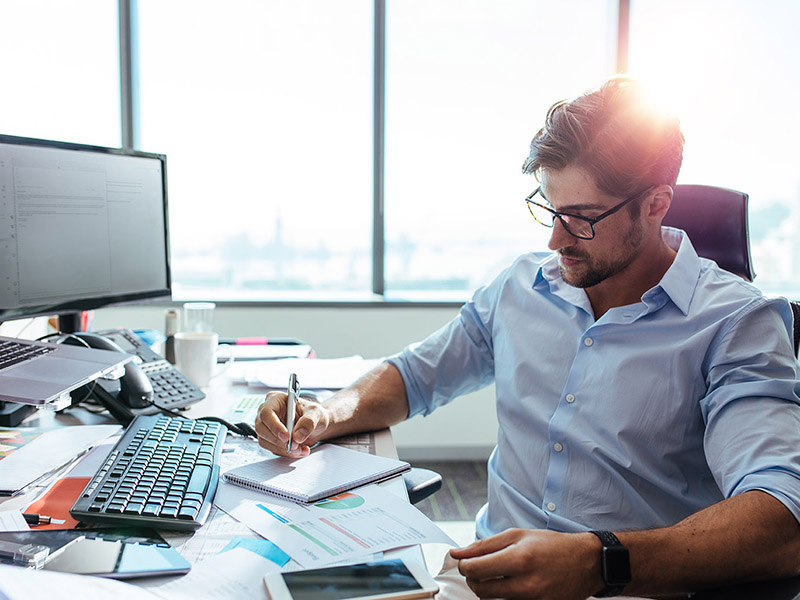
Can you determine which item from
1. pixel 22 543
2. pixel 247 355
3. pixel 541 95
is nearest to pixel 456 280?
pixel 541 95

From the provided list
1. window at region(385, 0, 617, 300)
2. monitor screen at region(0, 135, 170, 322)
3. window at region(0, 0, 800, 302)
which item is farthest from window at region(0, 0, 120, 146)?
monitor screen at region(0, 135, 170, 322)

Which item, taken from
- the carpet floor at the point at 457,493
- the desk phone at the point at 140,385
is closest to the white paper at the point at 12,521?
the desk phone at the point at 140,385

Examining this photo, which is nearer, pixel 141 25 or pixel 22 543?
pixel 22 543

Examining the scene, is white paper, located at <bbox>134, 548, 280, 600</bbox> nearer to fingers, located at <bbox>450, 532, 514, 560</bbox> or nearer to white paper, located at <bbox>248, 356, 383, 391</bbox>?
fingers, located at <bbox>450, 532, 514, 560</bbox>

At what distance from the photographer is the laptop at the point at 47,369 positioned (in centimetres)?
94

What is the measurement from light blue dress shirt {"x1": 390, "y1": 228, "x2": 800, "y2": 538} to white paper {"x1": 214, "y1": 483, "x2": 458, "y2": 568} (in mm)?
386

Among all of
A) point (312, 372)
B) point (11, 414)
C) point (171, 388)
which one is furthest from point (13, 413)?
point (312, 372)

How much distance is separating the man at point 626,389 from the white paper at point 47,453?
0.92 ft

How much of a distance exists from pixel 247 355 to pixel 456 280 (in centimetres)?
165

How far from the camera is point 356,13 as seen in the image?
9.98 ft

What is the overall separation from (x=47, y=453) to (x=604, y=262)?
37.9 inches

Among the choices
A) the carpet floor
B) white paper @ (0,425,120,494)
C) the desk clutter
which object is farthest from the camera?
the carpet floor

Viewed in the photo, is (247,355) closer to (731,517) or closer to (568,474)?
(568,474)

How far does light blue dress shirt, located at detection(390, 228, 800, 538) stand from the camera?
952 millimetres
